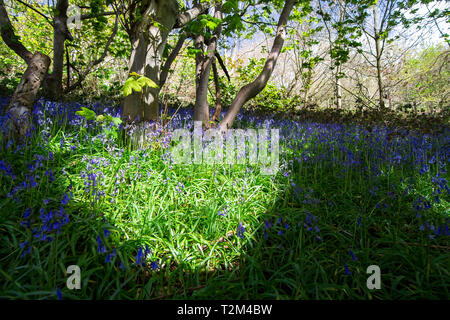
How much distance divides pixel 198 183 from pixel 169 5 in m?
2.80

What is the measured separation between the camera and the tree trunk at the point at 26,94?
2805 mm

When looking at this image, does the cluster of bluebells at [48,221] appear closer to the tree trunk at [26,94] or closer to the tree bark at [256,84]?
the tree trunk at [26,94]

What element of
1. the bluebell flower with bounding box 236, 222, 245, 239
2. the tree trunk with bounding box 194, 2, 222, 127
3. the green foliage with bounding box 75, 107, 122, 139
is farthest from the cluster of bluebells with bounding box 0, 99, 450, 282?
the tree trunk with bounding box 194, 2, 222, 127

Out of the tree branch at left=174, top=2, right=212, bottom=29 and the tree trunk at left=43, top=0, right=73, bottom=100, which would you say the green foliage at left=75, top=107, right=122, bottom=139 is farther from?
the tree trunk at left=43, top=0, right=73, bottom=100

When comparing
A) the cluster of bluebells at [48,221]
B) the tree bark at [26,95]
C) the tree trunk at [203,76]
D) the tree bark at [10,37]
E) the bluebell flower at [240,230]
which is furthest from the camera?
the tree trunk at [203,76]

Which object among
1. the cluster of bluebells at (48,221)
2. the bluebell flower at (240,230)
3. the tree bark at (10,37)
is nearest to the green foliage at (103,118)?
the cluster of bluebells at (48,221)

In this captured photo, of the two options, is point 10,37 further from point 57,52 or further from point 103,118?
point 103,118

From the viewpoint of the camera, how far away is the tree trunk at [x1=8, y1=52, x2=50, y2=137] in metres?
2.80

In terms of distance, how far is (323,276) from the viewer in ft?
5.23

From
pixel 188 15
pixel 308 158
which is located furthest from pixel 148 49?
pixel 308 158

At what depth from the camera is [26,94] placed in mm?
2943

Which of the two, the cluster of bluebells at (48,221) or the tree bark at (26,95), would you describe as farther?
the tree bark at (26,95)

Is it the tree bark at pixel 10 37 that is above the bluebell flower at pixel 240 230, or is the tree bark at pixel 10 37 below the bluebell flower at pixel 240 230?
above

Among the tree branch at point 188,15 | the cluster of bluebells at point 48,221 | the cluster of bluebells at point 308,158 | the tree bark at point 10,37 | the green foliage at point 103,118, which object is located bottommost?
the cluster of bluebells at point 48,221
